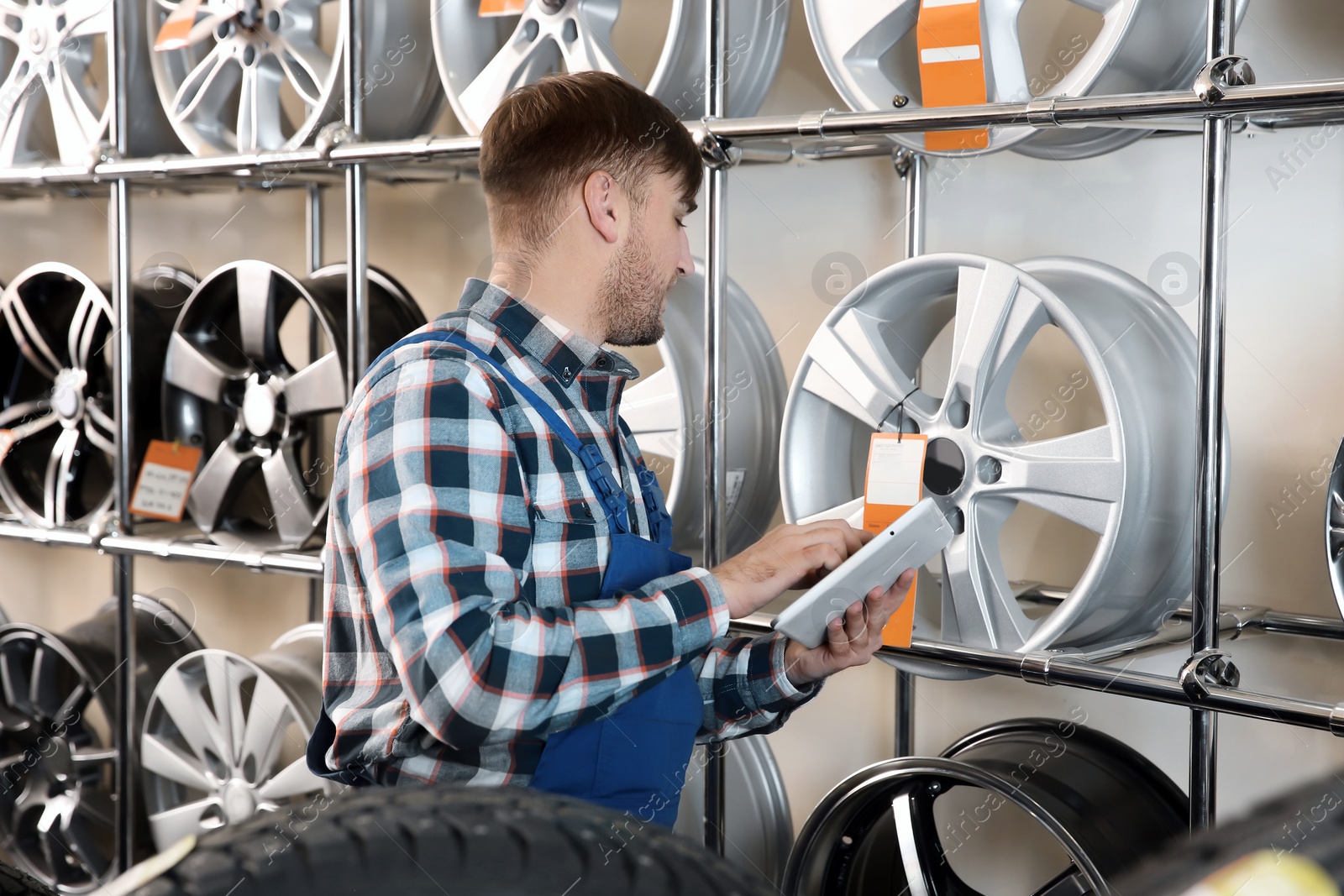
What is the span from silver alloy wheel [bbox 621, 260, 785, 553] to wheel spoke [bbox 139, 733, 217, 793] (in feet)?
3.98

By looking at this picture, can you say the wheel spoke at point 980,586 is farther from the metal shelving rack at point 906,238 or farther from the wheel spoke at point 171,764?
the wheel spoke at point 171,764

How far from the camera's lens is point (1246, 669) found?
5.98 ft

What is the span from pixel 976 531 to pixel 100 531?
1.81 m

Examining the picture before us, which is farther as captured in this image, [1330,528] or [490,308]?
[1330,528]

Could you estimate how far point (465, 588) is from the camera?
43.9 inches

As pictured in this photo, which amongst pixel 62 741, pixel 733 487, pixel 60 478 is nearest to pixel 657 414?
pixel 733 487

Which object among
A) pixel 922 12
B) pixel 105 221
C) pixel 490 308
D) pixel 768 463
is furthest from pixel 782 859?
pixel 105 221

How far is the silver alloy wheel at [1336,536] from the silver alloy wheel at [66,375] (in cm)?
222

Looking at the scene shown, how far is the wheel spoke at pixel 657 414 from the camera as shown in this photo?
6.55ft

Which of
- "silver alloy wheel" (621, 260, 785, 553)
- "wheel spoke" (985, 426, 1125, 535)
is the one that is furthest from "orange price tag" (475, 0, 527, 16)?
"wheel spoke" (985, 426, 1125, 535)

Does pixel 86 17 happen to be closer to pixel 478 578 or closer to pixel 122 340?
pixel 122 340

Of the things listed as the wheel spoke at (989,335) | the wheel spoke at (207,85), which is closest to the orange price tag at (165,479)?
the wheel spoke at (207,85)

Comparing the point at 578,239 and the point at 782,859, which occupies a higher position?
the point at 578,239

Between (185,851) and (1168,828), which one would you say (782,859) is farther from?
(185,851)
